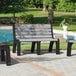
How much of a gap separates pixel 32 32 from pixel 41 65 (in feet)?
8.76

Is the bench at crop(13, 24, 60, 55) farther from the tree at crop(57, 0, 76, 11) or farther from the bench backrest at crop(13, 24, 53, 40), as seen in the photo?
the tree at crop(57, 0, 76, 11)

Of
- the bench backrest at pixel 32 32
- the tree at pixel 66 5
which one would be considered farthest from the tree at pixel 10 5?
the bench backrest at pixel 32 32

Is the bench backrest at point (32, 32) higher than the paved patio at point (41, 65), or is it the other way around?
the bench backrest at point (32, 32)

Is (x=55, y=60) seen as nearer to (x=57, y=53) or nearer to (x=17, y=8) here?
(x=57, y=53)

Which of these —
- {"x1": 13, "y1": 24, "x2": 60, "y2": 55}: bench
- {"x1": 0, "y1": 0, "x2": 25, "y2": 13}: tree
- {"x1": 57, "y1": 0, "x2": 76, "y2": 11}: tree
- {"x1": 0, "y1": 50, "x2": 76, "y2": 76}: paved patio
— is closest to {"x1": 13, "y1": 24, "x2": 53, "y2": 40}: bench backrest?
{"x1": 13, "y1": 24, "x2": 60, "y2": 55}: bench

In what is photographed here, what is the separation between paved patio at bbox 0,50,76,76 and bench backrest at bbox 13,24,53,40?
2.09ft

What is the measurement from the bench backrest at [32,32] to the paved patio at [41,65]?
25.1 inches

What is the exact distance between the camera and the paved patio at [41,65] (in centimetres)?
Answer: 852

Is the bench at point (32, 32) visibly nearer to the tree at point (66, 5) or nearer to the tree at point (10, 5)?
the tree at point (10, 5)

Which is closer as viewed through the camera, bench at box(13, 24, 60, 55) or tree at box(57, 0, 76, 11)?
bench at box(13, 24, 60, 55)

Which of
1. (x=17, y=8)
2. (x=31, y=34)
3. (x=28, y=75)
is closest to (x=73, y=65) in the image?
(x=28, y=75)

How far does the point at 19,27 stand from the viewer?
12.1 meters

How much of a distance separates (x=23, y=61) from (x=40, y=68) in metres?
1.31

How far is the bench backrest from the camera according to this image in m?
12.1
